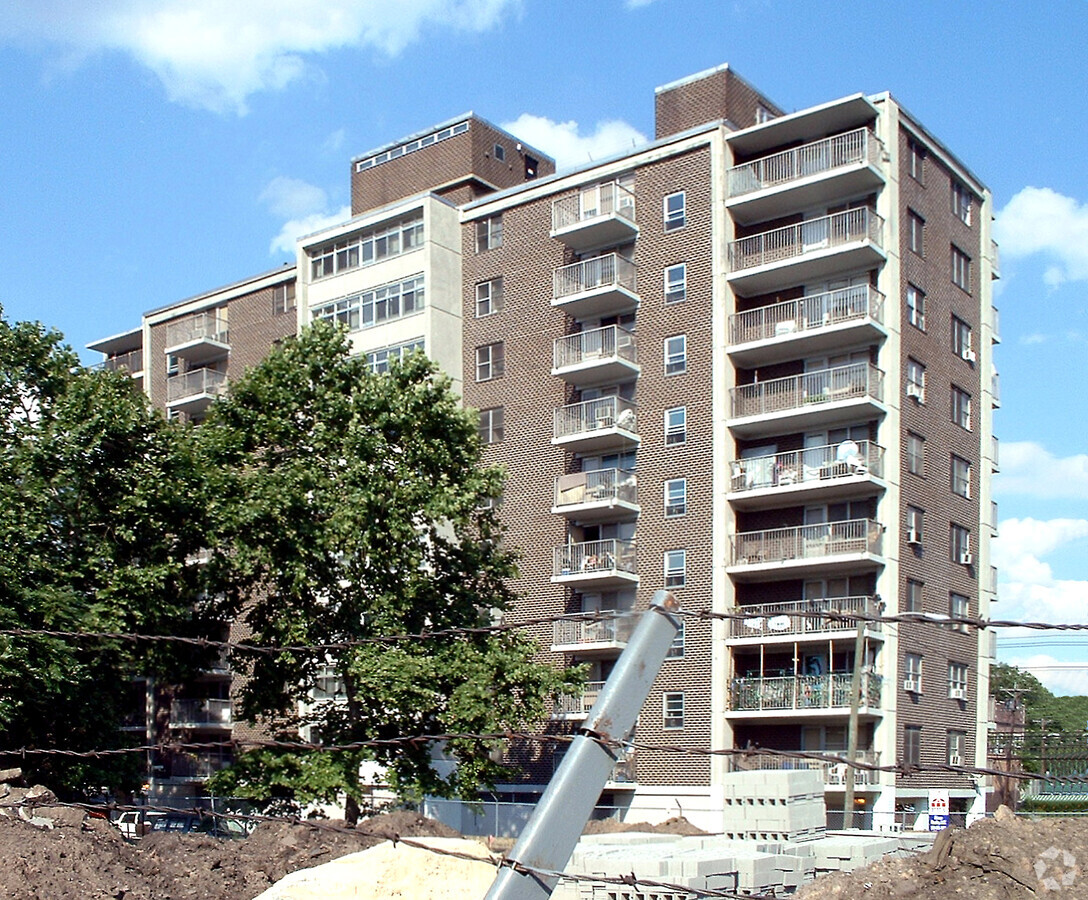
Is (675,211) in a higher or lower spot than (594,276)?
higher

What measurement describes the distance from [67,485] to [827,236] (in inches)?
1058

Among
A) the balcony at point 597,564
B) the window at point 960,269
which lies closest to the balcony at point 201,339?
the balcony at point 597,564

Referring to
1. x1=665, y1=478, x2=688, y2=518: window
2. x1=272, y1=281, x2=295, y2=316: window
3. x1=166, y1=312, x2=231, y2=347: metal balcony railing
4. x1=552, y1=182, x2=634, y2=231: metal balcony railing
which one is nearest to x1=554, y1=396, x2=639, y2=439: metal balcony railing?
x1=665, y1=478, x2=688, y2=518: window

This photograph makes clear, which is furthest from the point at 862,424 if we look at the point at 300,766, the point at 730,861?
the point at 730,861

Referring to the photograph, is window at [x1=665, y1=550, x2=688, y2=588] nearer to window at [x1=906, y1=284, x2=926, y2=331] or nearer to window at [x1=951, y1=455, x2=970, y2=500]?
window at [x1=951, y1=455, x2=970, y2=500]

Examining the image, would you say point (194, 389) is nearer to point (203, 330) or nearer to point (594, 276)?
point (203, 330)

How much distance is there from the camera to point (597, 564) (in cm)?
5016

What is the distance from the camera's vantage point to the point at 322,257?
60.4 metres

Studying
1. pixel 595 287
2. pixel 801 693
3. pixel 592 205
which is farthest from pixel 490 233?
pixel 801 693

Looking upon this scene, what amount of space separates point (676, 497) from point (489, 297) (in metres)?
12.7

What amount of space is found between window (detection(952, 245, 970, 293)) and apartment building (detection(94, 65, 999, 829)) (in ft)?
0.42

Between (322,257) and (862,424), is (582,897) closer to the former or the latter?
(862,424)

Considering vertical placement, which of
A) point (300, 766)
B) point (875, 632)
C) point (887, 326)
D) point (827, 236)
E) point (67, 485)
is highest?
point (827, 236)

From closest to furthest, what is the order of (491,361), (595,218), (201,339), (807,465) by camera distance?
(807,465) < (595,218) < (491,361) < (201,339)
